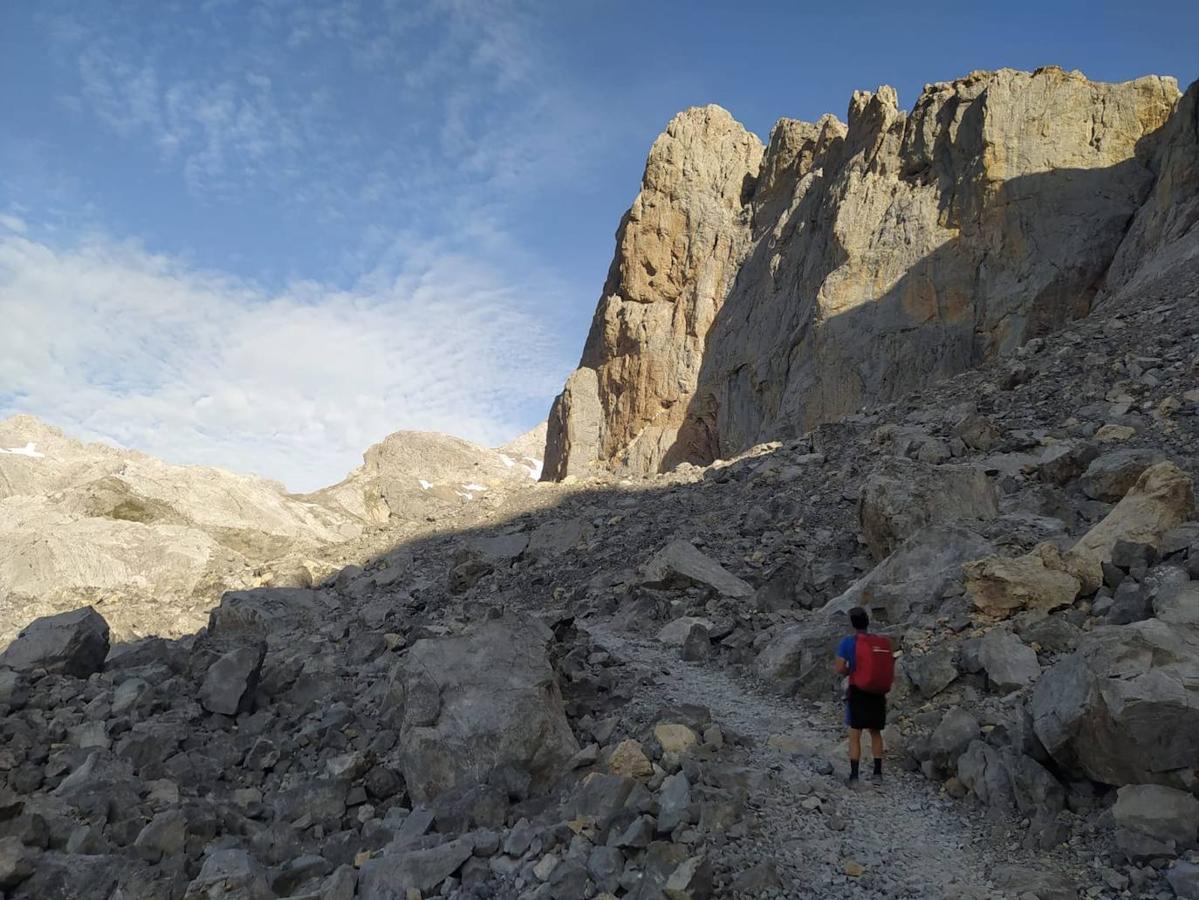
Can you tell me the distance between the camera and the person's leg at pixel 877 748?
21.9ft

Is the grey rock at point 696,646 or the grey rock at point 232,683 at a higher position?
the grey rock at point 696,646

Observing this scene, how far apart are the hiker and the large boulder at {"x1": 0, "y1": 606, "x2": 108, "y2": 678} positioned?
10.6 meters

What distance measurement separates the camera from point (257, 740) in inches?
348

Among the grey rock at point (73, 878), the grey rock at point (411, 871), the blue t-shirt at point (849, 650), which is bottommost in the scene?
the grey rock at point (73, 878)

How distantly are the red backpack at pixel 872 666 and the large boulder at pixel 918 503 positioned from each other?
616 cm

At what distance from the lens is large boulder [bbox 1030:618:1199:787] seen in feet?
16.6

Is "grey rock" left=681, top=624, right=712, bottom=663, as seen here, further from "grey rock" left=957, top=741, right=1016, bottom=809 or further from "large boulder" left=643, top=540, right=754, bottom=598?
"grey rock" left=957, top=741, right=1016, bottom=809

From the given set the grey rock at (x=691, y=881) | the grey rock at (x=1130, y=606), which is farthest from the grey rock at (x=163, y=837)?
the grey rock at (x=1130, y=606)

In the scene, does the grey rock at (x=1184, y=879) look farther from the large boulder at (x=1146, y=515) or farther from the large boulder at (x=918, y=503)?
the large boulder at (x=918, y=503)

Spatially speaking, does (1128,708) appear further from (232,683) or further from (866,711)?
(232,683)

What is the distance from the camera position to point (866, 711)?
6.69m

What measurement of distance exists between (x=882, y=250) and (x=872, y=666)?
96.3 ft

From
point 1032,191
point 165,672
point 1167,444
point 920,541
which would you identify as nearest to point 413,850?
point 165,672

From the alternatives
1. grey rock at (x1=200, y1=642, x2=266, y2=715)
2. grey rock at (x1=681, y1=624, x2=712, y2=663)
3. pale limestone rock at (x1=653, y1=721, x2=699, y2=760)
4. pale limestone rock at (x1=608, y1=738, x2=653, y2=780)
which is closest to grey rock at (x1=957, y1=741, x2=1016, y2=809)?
pale limestone rock at (x1=653, y1=721, x2=699, y2=760)
